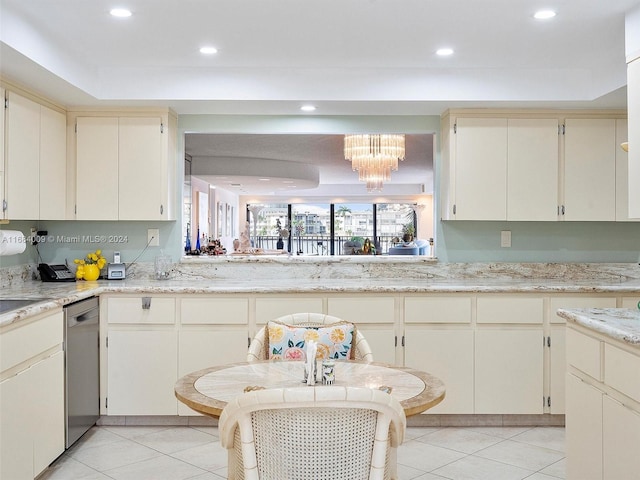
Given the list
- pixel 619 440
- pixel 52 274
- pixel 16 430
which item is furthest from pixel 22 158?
pixel 619 440

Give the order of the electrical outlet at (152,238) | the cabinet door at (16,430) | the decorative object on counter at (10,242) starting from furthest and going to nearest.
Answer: the electrical outlet at (152,238)
the decorative object on counter at (10,242)
the cabinet door at (16,430)

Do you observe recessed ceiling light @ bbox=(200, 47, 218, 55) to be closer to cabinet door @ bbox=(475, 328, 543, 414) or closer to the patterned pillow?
the patterned pillow

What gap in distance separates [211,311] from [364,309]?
99 cm

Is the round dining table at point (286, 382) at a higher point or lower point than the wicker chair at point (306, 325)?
lower

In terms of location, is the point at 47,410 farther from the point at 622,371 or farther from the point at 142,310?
the point at 622,371

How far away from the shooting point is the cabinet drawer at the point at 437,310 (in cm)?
379

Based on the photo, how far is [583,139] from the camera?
4105 mm

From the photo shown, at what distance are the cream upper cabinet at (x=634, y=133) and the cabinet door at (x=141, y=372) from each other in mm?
2723

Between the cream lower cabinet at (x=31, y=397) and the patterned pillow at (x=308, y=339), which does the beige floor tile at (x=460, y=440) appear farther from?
the cream lower cabinet at (x=31, y=397)

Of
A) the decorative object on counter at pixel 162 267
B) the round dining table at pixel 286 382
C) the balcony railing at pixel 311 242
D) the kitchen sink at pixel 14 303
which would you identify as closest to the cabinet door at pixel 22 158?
the kitchen sink at pixel 14 303

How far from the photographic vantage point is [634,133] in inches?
103

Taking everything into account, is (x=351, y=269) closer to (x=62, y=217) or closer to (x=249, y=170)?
(x=62, y=217)

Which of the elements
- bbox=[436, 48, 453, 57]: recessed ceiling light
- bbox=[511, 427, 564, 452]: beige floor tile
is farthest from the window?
bbox=[436, 48, 453, 57]: recessed ceiling light

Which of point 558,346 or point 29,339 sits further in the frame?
point 558,346
